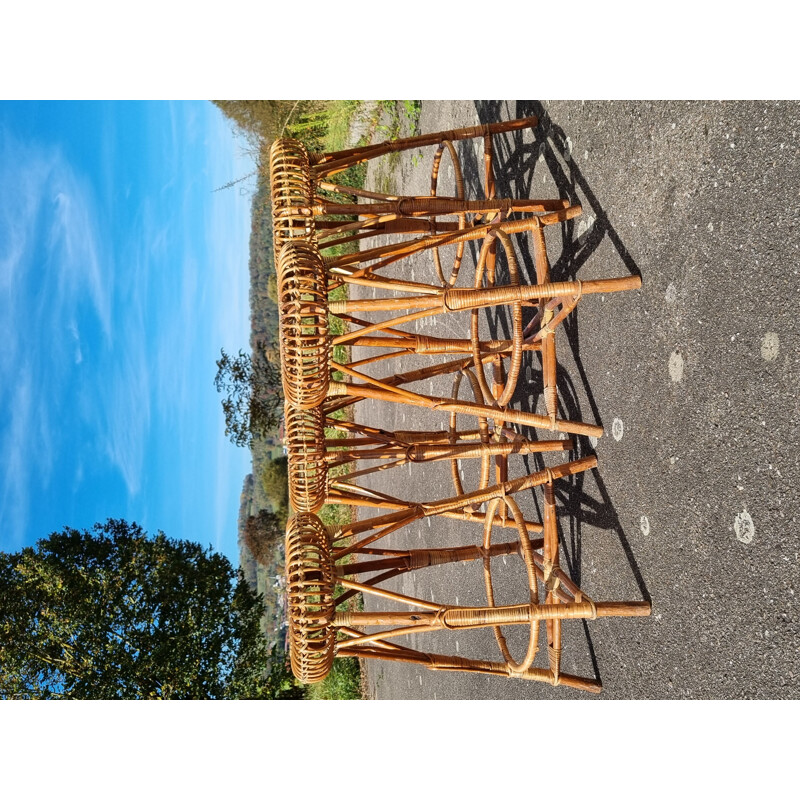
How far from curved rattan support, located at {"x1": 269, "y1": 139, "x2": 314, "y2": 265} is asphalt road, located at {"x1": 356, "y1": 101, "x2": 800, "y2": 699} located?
0.59m

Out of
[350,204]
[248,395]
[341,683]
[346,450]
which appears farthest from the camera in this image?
[341,683]

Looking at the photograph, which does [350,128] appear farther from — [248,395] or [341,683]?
[341,683]

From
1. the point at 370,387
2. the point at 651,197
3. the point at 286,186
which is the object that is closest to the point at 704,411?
the point at 651,197

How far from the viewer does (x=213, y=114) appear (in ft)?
7.63

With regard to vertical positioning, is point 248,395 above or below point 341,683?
above

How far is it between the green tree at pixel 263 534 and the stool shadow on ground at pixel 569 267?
0.99 m

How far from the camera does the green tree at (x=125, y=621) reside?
180cm

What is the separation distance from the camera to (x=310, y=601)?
102cm

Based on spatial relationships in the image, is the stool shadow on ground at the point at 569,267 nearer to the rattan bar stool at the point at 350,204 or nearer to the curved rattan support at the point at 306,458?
the rattan bar stool at the point at 350,204

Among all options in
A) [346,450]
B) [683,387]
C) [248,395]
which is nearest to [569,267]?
[683,387]

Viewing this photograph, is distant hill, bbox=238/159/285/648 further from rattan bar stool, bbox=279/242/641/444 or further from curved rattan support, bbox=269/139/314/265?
rattan bar stool, bbox=279/242/641/444

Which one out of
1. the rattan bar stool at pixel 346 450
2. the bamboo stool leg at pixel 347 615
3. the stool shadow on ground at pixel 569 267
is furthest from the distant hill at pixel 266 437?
the bamboo stool leg at pixel 347 615

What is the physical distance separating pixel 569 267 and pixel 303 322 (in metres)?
0.76
